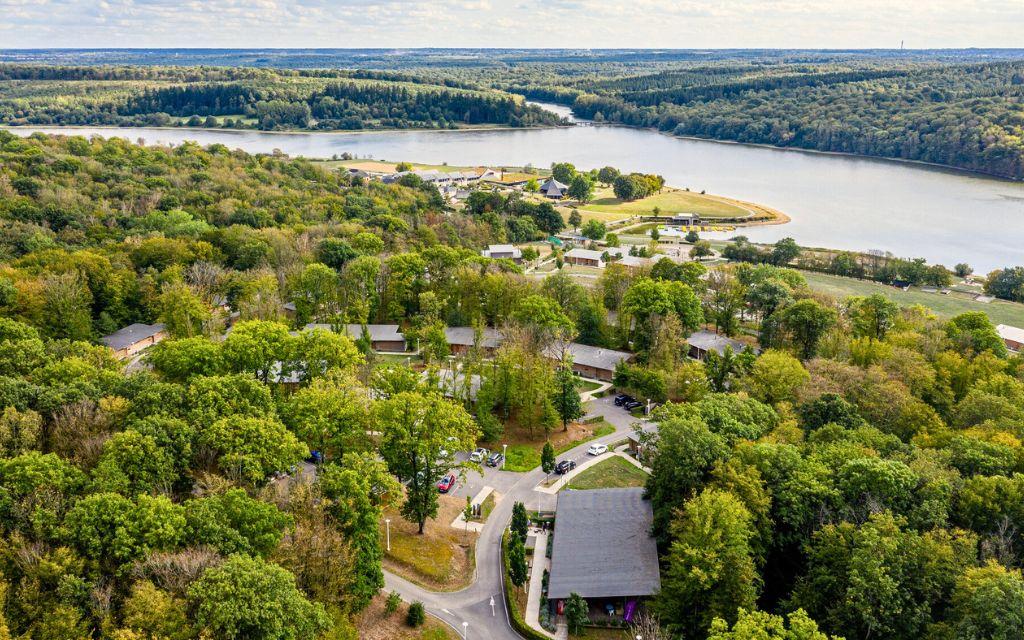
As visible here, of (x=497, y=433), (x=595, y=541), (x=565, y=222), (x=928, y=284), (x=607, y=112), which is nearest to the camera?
(x=595, y=541)

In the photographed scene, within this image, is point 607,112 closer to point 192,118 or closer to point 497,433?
point 192,118

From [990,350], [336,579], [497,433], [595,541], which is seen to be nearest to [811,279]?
[990,350]

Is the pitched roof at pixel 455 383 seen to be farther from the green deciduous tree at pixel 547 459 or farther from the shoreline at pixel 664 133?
the shoreline at pixel 664 133

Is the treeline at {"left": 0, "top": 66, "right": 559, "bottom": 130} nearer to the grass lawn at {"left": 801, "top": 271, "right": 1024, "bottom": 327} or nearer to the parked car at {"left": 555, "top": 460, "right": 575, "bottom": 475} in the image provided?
the grass lawn at {"left": 801, "top": 271, "right": 1024, "bottom": 327}

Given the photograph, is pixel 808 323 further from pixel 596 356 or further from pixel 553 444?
pixel 553 444

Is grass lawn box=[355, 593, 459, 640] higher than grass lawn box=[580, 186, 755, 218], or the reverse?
grass lawn box=[580, 186, 755, 218]

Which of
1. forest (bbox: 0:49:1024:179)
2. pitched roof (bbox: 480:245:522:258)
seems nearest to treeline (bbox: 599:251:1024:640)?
pitched roof (bbox: 480:245:522:258)
